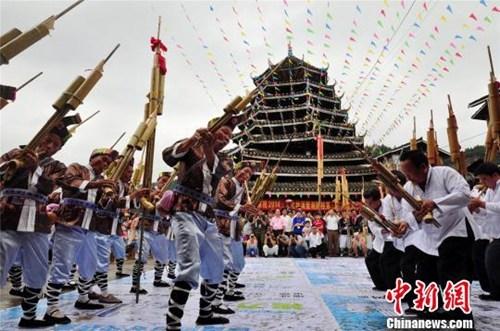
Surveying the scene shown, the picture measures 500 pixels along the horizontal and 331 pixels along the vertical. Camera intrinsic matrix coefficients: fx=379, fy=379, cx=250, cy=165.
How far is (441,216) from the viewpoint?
3715mm

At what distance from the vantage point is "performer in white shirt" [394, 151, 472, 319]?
3.58 m

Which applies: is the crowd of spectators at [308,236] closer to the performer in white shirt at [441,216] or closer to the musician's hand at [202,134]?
the performer in white shirt at [441,216]

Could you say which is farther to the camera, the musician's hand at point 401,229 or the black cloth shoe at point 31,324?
the musician's hand at point 401,229

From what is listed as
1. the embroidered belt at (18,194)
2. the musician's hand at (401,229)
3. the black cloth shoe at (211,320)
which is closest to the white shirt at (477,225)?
the musician's hand at (401,229)

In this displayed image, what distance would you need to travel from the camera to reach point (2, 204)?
3.58 m

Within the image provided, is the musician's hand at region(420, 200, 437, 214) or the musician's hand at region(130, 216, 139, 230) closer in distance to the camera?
the musician's hand at region(420, 200, 437, 214)

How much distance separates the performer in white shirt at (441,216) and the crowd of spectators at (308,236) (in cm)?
1218

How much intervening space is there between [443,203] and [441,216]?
0.21 metres

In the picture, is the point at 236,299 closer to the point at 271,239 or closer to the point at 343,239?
the point at 271,239

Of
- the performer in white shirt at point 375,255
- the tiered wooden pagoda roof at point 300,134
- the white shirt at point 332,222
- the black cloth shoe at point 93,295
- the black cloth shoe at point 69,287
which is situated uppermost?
the tiered wooden pagoda roof at point 300,134

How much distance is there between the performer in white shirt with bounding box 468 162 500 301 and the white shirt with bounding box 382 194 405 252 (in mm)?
911

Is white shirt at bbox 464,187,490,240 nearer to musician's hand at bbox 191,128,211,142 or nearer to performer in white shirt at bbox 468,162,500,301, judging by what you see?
performer in white shirt at bbox 468,162,500,301

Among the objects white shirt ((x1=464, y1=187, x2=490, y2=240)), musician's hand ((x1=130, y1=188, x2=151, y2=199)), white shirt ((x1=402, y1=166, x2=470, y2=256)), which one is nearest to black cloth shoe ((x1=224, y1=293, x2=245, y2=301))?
musician's hand ((x1=130, y1=188, x2=151, y2=199))

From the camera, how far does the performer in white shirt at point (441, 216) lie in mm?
3576
